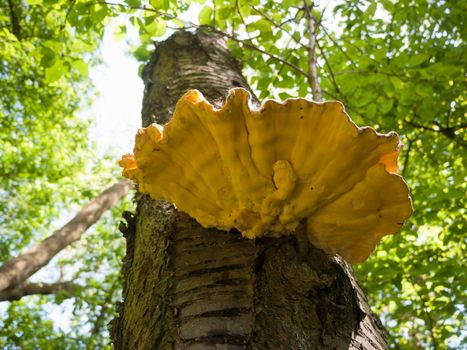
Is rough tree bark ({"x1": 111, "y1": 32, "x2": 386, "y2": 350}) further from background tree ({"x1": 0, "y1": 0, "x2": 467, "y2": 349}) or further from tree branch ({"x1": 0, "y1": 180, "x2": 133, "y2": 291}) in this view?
tree branch ({"x1": 0, "y1": 180, "x2": 133, "y2": 291})

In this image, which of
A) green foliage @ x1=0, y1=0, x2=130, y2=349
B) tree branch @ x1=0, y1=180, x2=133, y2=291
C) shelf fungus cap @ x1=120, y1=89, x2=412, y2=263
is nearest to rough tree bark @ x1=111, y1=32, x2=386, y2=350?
shelf fungus cap @ x1=120, y1=89, x2=412, y2=263

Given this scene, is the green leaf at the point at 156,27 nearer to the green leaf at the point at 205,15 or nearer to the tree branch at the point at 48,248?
the green leaf at the point at 205,15

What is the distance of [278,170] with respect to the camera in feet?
4.43

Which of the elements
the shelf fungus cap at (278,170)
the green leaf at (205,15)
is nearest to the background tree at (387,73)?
the green leaf at (205,15)

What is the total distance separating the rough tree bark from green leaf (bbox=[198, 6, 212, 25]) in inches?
79.2

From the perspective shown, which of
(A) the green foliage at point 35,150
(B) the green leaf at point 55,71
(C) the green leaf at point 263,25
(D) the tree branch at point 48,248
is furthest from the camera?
(A) the green foliage at point 35,150

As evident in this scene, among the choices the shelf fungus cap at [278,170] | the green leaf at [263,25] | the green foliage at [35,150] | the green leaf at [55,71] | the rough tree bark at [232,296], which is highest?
the green foliage at [35,150]

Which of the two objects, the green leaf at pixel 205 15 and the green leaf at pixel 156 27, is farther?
the green leaf at pixel 205 15

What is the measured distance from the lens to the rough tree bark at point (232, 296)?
1285 mm

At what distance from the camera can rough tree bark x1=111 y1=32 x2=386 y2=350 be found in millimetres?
1285

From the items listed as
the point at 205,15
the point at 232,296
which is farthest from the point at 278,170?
the point at 205,15

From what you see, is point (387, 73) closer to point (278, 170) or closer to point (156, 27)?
point (156, 27)

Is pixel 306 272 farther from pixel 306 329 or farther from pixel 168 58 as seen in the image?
pixel 168 58

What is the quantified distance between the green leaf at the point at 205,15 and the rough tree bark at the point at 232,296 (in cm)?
201
